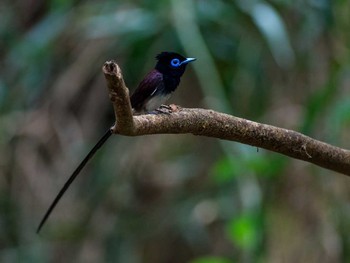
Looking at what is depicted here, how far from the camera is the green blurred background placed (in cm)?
269

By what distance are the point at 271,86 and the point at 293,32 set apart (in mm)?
318

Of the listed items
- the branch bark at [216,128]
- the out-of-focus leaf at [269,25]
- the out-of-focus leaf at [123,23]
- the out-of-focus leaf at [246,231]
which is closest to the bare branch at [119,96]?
the branch bark at [216,128]

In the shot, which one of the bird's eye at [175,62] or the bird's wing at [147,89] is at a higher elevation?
the bird's eye at [175,62]

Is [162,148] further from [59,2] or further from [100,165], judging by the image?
[59,2]

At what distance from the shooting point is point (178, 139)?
3.92 metres

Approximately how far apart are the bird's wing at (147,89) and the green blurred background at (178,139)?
736 mm

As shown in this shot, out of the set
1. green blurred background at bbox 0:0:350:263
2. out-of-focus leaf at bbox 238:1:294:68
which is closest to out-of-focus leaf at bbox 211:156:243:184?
green blurred background at bbox 0:0:350:263

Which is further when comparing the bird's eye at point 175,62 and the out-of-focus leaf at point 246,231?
the out-of-focus leaf at point 246,231

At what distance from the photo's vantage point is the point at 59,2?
2977mm

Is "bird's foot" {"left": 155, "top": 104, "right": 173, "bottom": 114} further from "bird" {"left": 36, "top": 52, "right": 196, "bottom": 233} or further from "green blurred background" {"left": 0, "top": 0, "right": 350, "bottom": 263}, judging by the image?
"green blurred background" {"left": 0, "top": 0, "right": 350, "bottom": 263}

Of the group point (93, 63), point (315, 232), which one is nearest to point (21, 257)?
point (93, 63)

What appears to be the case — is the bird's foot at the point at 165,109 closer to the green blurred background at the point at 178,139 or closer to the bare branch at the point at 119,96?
the bare branch at the point at 119,96

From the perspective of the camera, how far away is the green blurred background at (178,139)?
2693 mm

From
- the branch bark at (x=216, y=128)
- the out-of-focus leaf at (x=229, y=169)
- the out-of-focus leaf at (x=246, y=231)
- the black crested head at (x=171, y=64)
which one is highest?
the black crested head at (x=171, y=64)
